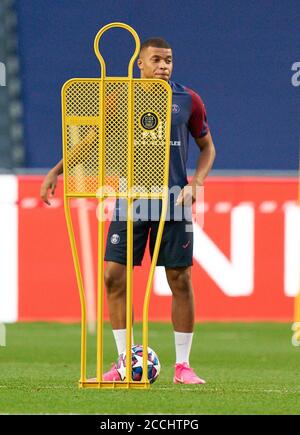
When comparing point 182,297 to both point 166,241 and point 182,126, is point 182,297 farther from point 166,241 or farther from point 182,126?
point 182,126

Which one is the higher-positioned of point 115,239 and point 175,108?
point 175,108

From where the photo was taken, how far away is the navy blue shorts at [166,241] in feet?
25.4

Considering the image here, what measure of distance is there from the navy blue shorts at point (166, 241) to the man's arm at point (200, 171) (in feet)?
0.94

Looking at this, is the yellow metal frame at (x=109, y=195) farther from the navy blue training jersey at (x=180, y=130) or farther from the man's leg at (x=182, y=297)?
the man's leg at (x=182, y=297)

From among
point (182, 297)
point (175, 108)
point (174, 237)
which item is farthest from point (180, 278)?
point (175, 108)

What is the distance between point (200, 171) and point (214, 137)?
22.5 feet

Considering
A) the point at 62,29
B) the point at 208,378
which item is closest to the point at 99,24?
the point at 62,29

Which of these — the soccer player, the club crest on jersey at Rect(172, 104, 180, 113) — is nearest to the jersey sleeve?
the soccer player

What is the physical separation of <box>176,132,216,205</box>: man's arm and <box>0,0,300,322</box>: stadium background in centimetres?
499

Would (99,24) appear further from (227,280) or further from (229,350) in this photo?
(229,350)

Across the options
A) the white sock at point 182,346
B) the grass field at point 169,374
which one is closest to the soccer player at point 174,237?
the white sock at point 182,346

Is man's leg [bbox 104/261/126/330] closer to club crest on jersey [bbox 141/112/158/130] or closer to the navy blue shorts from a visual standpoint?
the navy blue shorts

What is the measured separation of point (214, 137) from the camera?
575 inches

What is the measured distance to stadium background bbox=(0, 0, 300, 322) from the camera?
42.5ft
